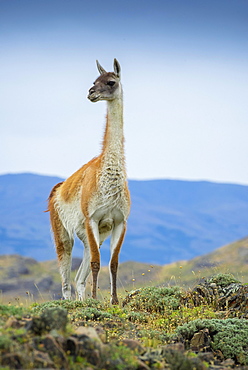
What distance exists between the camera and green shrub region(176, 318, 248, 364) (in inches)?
301

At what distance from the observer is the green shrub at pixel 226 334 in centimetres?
763

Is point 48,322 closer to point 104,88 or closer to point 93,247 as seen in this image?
point 93,247

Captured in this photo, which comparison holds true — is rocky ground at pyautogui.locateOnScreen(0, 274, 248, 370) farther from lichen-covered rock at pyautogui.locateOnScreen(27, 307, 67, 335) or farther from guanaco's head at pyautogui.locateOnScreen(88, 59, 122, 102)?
guanaco's head at pyautogui.locateOnScreen(88, 59, 122, 102)

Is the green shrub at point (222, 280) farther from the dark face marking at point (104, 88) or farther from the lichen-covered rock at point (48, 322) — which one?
the lichen-covered rock at point (48, 322)

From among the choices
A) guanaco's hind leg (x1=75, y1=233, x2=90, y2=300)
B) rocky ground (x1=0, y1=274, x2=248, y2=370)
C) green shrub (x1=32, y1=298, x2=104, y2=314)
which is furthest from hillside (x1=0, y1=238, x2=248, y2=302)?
green shrub (x1=32, y1=298, x2=104, y2=314)

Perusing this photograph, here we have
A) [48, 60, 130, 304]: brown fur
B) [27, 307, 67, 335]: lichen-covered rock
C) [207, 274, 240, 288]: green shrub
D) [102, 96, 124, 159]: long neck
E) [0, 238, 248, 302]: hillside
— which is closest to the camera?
[27, 307, 67, 335]: lichen-covered rock

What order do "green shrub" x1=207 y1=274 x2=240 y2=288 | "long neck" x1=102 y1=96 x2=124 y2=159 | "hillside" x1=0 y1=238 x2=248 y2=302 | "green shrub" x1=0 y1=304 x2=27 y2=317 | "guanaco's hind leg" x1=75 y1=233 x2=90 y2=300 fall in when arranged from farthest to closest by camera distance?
"hillside" x1=0 y1=238 x2=248 y2=302 < "guanaco's hind leg" x1=75 y1=233 x2=90 y2=300 < "green shrub" x1=207 y1=274 x2=240 y2=288 < "long neck" x1=102 y1=96 x2=124 y2=159 < "green shrub" x1=0 y1=304 x2=27 y2=317

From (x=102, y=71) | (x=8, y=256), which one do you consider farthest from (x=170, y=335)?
(x=8, y=256)

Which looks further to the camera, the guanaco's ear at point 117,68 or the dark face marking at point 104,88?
the guanaco's ear at point 117,68

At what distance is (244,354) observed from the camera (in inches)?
300

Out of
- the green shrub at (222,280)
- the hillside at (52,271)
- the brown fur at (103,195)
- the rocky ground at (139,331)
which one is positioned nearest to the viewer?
the rocky ground at (139,331)

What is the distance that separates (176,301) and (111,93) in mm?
3977

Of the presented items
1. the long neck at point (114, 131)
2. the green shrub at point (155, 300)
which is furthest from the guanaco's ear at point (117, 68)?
the green shrub at point (155, 300)

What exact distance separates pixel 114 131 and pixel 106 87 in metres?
0.83
